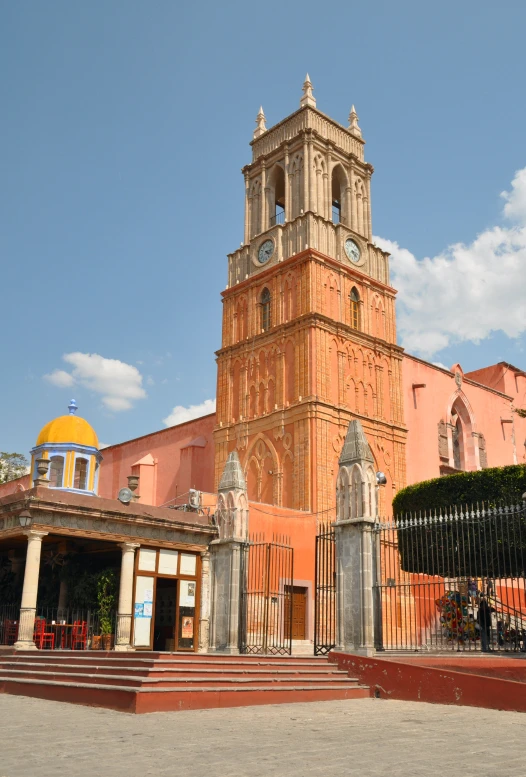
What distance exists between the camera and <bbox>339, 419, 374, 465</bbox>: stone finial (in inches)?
580

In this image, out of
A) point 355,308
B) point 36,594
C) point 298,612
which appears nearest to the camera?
point 36,594

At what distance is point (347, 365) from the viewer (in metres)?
31.9

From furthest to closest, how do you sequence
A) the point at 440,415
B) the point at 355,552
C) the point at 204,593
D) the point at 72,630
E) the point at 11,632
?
the point at 440,415
the point at 204,593
the point at 11,632
the point at 72,630
the point at 355,552

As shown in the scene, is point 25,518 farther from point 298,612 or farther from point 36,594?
point 298,612

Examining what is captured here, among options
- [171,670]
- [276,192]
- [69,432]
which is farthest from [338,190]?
[171,670]

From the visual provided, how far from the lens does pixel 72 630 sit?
18438 mm

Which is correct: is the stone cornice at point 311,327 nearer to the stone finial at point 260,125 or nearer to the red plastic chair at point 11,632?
the stone finial at point 260,125

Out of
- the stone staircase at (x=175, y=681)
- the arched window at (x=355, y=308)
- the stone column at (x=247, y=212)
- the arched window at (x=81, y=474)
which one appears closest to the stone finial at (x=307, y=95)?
the stone column at (x=247, y=212)

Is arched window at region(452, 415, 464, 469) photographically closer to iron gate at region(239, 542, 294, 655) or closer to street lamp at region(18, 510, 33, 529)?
iron gate at region(239, 542, 294, 655)

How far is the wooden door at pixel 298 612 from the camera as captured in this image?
24.3 m

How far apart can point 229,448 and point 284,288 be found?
722 centimetres

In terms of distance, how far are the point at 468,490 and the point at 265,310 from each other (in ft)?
48.7

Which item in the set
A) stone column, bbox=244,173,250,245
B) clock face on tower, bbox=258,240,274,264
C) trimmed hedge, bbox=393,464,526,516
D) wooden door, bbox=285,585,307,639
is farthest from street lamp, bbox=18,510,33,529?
stone column, bbox=244,173,250,245

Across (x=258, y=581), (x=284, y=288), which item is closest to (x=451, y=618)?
(x=258, y=581)
